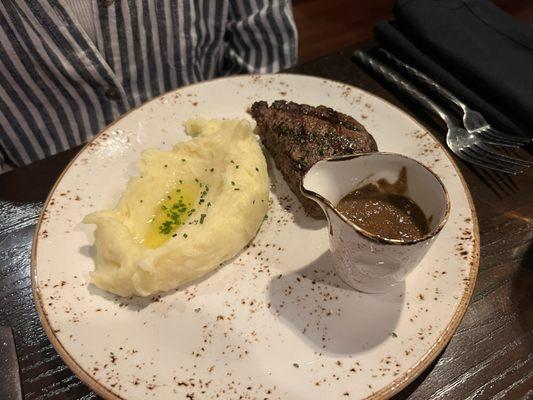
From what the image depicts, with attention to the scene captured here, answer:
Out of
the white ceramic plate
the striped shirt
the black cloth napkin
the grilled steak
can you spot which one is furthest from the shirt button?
the black cloth napkin

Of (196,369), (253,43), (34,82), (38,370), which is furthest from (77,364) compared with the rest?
(253,43)

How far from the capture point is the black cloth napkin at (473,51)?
3100 millimetres

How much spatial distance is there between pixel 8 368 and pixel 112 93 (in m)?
2.03

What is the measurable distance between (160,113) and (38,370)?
5.63 ft

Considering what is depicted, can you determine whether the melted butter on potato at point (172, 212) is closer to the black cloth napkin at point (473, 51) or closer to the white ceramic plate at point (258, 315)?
the white ceramic plate at point (258, 315)

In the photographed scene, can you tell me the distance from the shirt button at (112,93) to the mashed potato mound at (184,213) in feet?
2.64

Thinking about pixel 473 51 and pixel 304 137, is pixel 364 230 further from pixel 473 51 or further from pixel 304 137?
pixel 473 51

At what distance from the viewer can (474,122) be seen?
3.06 metres

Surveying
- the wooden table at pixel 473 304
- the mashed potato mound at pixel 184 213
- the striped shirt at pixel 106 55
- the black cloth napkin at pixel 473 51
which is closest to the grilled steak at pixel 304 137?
the mashed potato mound at pixel 184 213

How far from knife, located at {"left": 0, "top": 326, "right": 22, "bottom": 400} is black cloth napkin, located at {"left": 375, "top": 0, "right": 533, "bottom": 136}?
315 centimetres

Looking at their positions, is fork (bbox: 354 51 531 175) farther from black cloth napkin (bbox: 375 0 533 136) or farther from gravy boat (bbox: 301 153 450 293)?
gravy boat (bbox: 301 153 450 293)

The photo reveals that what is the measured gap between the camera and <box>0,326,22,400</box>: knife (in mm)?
1909

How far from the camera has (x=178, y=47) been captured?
3.46 meters

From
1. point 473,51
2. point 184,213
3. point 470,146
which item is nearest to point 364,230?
point 184,213
